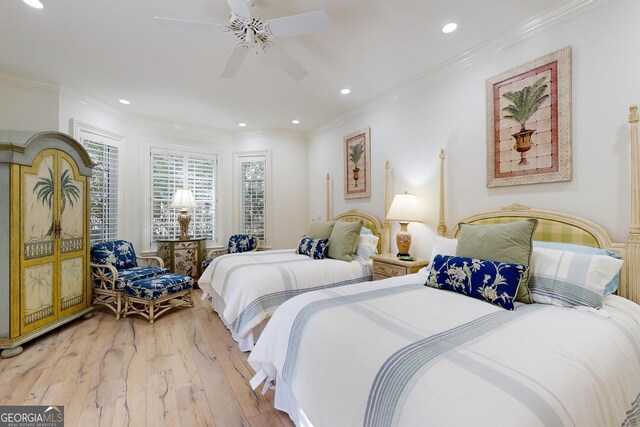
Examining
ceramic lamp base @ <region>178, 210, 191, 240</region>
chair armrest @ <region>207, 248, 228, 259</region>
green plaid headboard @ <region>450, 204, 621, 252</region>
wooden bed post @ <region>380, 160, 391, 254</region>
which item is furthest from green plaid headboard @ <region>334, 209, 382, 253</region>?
ceramic lamp base @ <region>178, 210, 191, 240</region>

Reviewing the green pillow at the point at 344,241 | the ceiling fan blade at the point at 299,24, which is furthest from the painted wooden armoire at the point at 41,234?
the green pillow at the point at 344,241

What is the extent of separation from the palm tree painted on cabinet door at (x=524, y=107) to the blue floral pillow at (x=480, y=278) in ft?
3.70

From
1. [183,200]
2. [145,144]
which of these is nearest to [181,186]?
[183,200]

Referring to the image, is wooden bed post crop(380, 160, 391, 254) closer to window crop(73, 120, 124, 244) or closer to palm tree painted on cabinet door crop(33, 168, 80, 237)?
palm tree painted on cabinet door crop(33, 168, 80, 237)

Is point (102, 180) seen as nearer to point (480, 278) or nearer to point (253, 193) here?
point (253, 193)

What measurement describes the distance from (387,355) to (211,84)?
3424 mm

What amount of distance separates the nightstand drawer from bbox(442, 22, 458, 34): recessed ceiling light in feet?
6.98

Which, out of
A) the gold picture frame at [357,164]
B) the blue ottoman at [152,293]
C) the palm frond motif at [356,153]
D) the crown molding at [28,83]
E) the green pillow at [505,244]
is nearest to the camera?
the green pillow at [505,244]

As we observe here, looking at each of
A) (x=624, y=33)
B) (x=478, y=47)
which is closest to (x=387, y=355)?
(x=624, y=33)

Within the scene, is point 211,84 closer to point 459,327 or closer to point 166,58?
point 166,58

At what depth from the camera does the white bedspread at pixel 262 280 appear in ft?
7.76

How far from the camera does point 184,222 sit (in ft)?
14.9

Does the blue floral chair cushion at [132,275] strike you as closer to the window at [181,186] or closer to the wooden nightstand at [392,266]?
the window at [181,186]

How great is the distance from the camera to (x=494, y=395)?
2.61 feet
